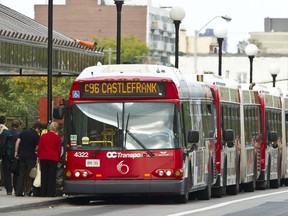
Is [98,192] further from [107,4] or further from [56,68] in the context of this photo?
[107,4]

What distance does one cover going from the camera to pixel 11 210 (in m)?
25.1

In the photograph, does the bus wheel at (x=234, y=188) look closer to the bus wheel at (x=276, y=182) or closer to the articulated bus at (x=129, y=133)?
the bus wheel at (x=276, y=182)

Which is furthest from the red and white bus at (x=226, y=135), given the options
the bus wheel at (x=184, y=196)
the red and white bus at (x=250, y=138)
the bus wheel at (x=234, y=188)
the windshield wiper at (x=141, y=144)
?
Answer: the windshield wiper at (x=141, y=144)

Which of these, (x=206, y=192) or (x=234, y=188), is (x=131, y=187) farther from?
(x=234, y=188)

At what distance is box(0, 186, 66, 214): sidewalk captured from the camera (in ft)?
82.8

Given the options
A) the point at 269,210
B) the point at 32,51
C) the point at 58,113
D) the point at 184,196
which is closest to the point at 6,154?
the point at 58,113

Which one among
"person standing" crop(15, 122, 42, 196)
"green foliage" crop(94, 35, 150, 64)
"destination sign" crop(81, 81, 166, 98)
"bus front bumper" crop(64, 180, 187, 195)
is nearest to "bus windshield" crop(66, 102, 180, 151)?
"destination sign" crop(81, 81, 166, 98)

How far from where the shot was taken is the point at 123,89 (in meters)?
27.4

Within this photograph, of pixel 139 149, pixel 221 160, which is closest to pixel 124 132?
pixel 139 149

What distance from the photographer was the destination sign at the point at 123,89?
89.8 ft

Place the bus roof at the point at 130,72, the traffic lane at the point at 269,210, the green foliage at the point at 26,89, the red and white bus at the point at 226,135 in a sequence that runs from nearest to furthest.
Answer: the traffic lane at the point at 269,210
the bus roof at the point at 130,72
the red and white bus at the point at 226,135
the green foliage at the point at 26,89

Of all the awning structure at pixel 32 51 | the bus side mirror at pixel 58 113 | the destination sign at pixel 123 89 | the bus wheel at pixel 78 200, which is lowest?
the bus wheel at pixel 78 200

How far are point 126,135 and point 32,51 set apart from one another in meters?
9.45

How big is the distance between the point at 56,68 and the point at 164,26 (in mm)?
160538
